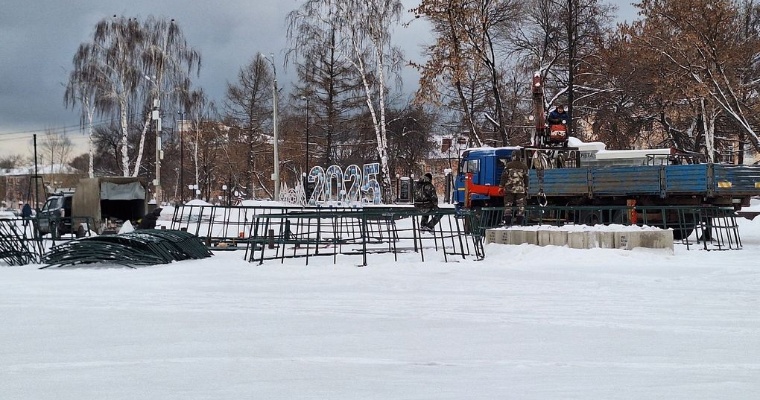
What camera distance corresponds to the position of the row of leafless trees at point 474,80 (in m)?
33.3

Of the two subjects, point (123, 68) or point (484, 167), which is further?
point (123, 68)

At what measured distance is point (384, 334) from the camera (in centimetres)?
733

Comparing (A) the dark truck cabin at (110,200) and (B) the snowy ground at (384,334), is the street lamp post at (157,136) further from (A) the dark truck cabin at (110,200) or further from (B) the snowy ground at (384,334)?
(B) the snowy ground at (384,334)

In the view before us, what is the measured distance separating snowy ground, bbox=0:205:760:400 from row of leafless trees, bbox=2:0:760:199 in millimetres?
22562

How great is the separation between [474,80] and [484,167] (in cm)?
1780

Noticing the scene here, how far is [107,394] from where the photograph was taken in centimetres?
512

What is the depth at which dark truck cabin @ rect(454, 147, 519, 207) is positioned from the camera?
90.5 feet

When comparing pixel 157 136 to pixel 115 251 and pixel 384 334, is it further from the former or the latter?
pixel 384 334

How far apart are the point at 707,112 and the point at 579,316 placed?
34826 mm

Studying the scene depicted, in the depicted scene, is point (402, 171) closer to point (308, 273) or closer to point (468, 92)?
point (468, 92)

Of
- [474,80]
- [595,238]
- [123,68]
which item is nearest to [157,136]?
[123,68]

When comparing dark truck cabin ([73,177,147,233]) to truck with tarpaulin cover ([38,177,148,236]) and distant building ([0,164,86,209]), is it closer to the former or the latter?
truck with tarpaulin cover ([38,177,148,236])

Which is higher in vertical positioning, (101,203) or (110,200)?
(110,200)

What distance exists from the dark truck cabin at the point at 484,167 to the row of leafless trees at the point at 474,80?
7.46 metres
